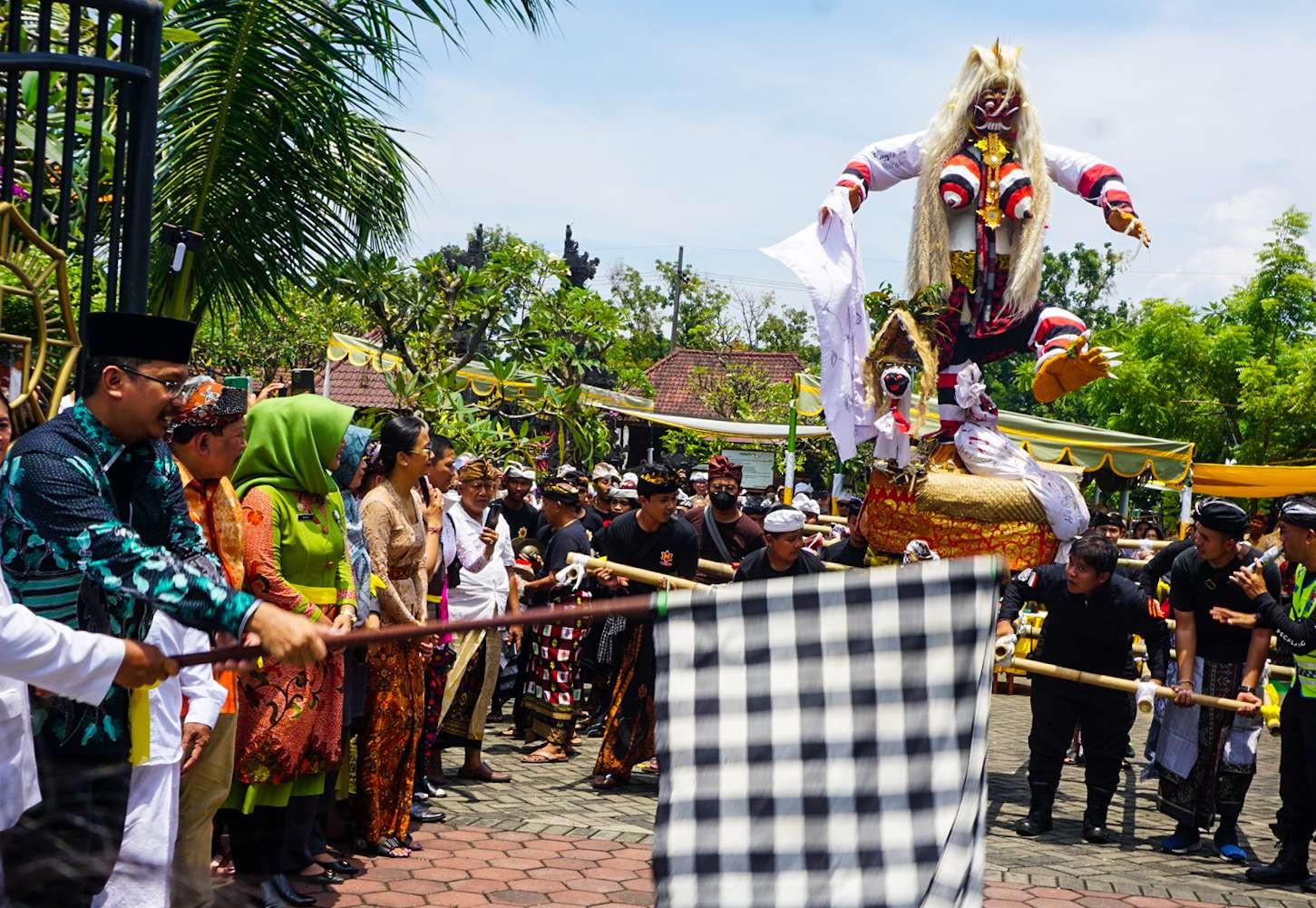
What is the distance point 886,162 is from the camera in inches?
330

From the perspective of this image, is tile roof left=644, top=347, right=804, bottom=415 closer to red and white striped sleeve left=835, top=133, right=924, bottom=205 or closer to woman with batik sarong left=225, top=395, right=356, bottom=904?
red and white striped sleeve left=835, top=133, right=924, bottom=205

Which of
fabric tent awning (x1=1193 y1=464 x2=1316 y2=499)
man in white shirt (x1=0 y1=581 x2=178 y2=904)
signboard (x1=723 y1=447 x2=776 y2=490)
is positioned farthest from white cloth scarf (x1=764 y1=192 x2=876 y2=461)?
signboard (x1=723 y1=447 x2=776 y2=490)

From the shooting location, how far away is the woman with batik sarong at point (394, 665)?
634 centimetres

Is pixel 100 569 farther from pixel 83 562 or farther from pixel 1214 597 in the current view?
pixel 1214 597

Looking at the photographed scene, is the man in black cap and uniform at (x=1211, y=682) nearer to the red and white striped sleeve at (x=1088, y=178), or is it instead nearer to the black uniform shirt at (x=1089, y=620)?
the black uniform shirt at (x=1089, y=620)

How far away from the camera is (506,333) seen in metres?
9.05

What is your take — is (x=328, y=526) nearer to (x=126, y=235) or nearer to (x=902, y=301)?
(x=126, y=235)

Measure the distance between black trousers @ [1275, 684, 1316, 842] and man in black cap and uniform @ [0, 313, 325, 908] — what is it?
214 inches

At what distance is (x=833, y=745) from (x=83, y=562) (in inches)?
73.8

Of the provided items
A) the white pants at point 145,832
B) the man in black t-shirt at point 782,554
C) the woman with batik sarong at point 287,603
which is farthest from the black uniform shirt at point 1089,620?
the white pants at point 145,832

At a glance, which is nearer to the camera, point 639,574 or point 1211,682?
point 1211,682

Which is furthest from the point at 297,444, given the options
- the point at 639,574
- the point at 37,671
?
the point at 639,574

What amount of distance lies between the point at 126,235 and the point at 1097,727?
567 centimetres

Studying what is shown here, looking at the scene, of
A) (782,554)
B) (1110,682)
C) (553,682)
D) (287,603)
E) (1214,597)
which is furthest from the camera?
(553,682)
